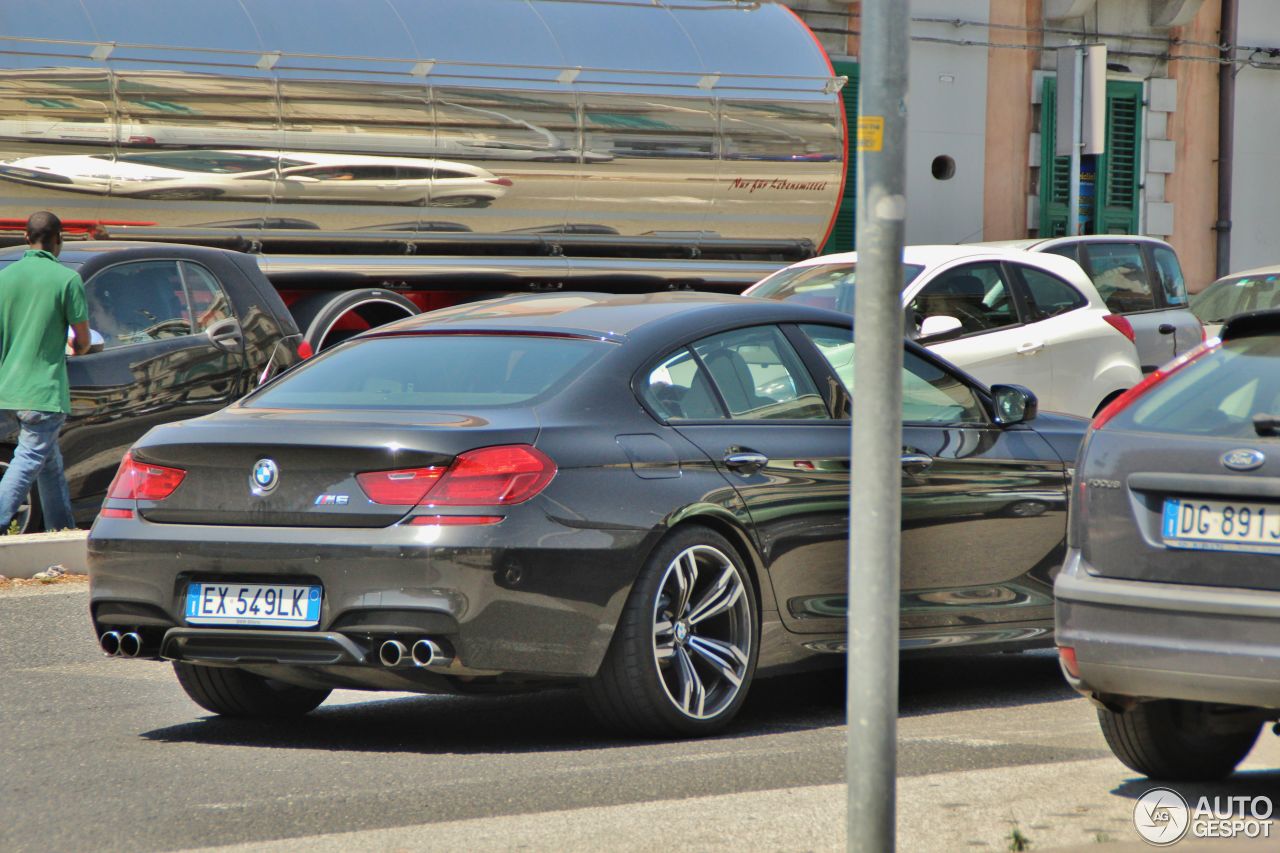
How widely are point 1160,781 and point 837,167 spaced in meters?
11.8

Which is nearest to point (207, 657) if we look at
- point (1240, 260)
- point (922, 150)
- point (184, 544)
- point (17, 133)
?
point (184, 544)

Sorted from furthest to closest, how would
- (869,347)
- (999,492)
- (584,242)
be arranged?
(584,242), (999,492), (869,347)

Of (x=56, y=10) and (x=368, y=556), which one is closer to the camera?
(x=368, y=556)

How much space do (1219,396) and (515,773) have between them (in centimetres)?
222

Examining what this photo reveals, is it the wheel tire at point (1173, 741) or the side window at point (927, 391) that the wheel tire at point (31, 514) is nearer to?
the side window at point (927, 391)

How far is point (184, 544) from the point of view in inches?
245

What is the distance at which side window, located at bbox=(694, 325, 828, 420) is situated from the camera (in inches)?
274

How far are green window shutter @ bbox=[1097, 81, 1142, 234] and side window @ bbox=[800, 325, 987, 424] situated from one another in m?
20.0

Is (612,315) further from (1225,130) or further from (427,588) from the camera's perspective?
(1225,130)

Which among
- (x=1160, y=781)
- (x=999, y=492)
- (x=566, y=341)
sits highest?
(x=566, y=341)

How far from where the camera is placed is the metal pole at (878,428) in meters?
4.00

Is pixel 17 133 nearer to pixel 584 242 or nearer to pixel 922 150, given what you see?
pixel 584 242

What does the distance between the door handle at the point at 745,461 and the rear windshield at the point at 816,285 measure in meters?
6.54

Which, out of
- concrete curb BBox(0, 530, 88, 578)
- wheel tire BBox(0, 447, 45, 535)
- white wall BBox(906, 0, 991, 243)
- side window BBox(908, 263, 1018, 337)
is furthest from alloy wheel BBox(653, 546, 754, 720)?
white wall BBox(906, 0, 991, 243)
